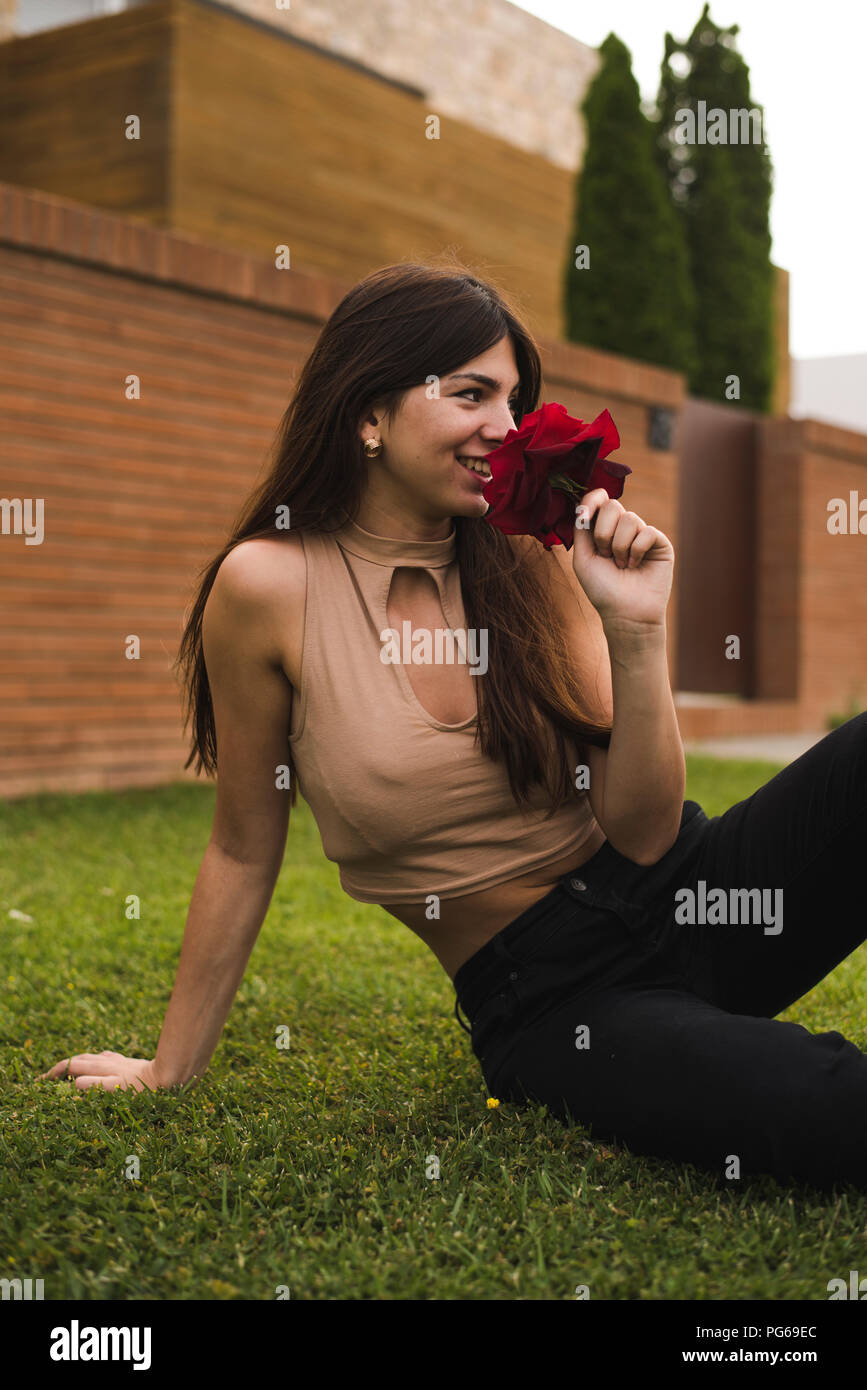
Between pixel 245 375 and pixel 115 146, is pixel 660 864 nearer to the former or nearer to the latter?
pixel 245 375


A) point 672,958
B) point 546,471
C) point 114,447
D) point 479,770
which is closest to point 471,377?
point 546,471

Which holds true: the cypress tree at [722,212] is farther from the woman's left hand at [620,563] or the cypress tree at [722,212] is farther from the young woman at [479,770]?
the woman's left hand at [620,563]

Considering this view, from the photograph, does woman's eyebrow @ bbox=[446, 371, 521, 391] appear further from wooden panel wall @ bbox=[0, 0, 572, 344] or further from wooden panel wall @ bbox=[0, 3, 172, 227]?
wooden panel wall @ bbox=[0, 3, 172, 227]

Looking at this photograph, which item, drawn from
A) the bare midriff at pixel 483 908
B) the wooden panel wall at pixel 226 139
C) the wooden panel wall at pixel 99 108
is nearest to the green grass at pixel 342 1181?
the bare midriff at pixel 483 908

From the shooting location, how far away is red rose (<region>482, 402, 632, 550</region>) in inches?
81.6

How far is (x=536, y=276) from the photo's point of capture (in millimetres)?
12859

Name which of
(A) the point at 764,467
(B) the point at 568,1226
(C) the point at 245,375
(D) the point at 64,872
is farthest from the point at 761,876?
(A) the point at 764,467

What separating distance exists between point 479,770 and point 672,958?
49 centimetres

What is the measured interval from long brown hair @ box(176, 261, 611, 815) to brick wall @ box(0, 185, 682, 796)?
3.60m

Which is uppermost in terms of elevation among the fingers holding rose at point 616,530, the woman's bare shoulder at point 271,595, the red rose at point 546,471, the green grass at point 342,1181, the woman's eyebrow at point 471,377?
the woman's eyebrow at point 471,377

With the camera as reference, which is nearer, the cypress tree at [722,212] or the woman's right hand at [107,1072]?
the woman's right hand at [107,1072]

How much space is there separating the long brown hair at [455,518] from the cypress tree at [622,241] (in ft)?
34.5

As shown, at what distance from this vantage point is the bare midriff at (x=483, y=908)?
2.32 metres

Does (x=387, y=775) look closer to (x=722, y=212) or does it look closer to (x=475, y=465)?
(x=475, y=465)
